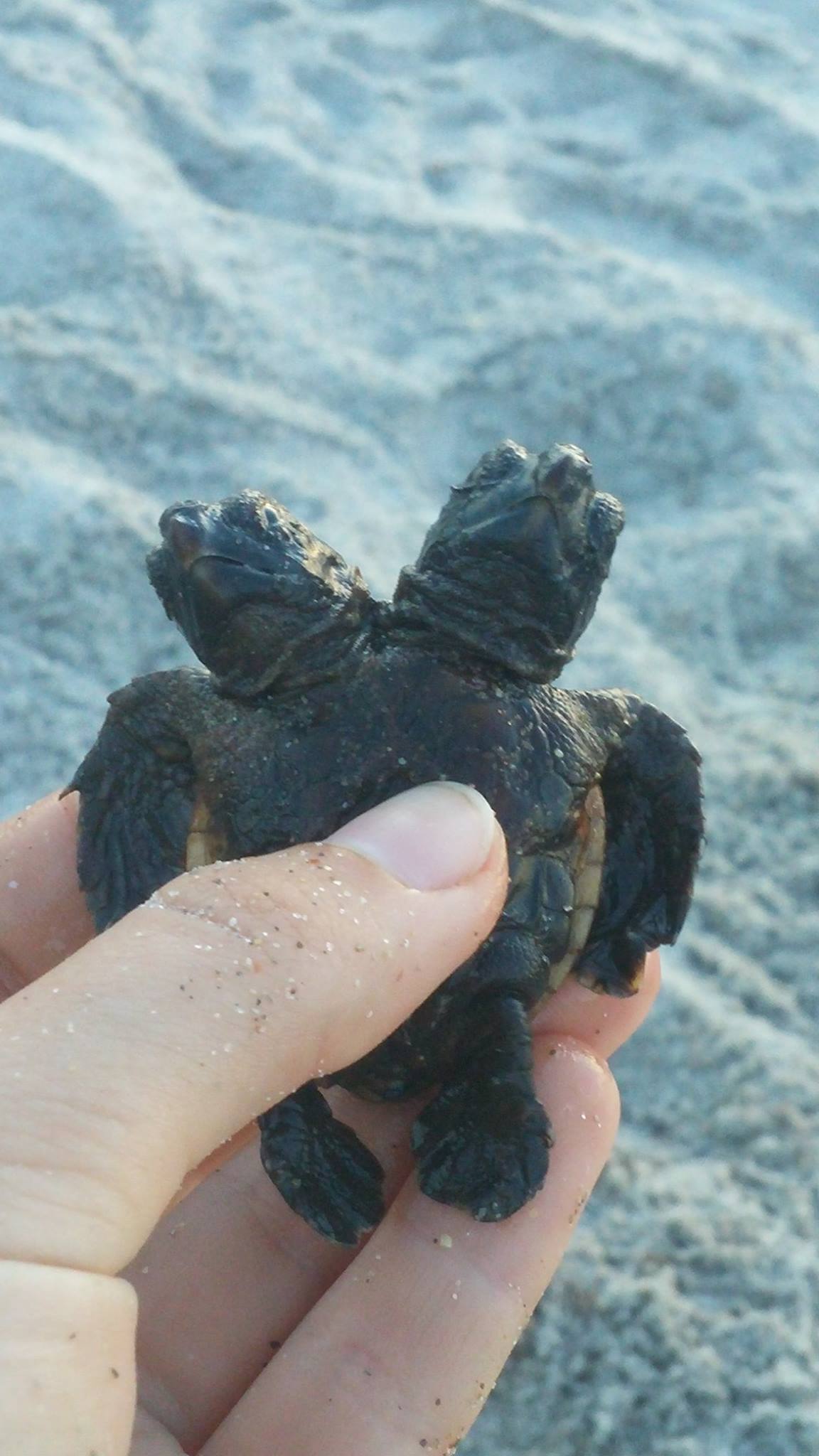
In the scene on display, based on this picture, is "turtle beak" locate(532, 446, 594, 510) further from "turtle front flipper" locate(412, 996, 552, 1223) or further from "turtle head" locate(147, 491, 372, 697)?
"turtle front flipper" locate(412, 996, 552, 1223)

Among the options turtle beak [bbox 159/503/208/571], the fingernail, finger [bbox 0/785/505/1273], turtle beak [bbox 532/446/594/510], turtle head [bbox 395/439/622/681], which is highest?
turtle beak [bbox 532/446/594/510]

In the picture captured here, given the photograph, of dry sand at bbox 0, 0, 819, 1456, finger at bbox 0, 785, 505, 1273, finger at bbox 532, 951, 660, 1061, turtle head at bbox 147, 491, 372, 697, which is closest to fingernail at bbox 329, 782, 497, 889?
finger at bbox 0, 785, 505, 1273

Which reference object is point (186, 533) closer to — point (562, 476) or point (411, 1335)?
point (562, 476)

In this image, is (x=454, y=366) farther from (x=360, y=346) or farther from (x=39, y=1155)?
(x=39, y=1155)

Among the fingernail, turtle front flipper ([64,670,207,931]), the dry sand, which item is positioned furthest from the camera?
the dry sand

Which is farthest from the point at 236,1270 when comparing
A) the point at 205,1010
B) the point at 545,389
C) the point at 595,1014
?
the point at 545,389

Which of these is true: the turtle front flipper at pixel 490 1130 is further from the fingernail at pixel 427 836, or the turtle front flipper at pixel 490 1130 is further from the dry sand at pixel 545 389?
the dry sand at pixel 545 389

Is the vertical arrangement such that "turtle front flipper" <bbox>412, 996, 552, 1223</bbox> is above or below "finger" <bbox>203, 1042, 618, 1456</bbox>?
above
